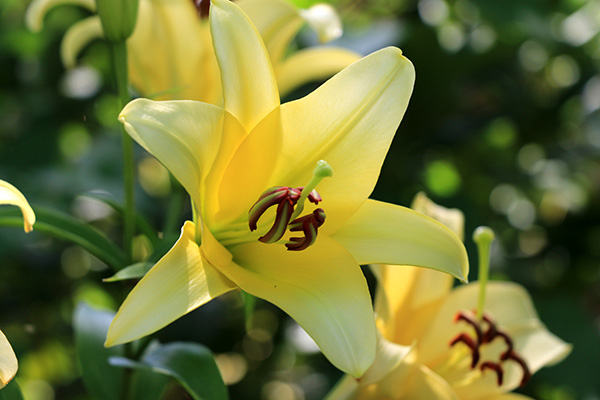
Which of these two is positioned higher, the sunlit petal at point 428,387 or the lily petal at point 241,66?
the lily petal at point 241,66

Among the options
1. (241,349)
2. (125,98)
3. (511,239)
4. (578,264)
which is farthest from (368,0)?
(125,98)

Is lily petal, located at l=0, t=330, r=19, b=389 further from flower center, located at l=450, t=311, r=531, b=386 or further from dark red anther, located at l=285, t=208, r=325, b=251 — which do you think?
flower center, located at l=450, t=311, r=531, b=386

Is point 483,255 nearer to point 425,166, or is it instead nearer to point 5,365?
point 5,365

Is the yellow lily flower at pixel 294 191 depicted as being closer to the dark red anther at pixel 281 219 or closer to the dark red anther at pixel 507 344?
the dark red anther at pixel 281 219

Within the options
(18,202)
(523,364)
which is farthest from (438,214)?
(18,202)

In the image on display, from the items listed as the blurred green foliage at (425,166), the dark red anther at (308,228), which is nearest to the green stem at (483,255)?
the dark red anther at (308,228)

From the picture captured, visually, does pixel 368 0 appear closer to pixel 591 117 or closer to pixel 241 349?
pixel 591 117

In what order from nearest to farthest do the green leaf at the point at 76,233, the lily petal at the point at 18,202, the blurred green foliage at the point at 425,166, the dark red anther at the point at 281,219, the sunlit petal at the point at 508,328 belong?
the lily petal at the point at 18,202
the dark red anther at the point at 281,219
the green leaf at the point at 76,233
the sunlit petal at the point at 508,328
the blurred green foliage at the point at 425,166
